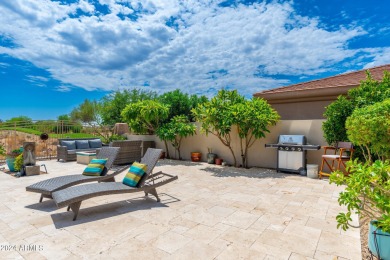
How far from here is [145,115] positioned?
10883mm

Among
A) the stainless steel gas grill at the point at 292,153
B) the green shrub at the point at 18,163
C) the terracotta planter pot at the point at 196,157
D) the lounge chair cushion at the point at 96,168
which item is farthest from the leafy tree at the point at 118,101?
the lounge chair cushion at the point at 96,168

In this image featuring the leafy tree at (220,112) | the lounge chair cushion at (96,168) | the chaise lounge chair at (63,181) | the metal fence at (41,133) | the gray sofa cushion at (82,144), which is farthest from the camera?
the gray sofa cushion at (82,144)

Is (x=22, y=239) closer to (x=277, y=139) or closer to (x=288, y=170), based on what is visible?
(x=288, y=170)

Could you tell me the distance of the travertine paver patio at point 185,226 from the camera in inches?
115

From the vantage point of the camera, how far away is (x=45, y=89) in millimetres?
27406

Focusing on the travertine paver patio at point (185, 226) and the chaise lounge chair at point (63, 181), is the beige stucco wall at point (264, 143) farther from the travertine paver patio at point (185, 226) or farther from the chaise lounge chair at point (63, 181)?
the chaise lounge chair at point (63, 181)

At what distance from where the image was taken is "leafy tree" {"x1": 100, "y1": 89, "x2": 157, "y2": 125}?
24969mm

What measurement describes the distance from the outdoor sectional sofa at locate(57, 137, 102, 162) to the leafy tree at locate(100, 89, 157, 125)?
1262 centimetres

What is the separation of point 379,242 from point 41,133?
1448 centimetres

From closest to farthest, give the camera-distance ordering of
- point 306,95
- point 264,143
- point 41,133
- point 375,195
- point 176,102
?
1. point 375,195
2. point 264,143
3. point 306,95
4. point 41,133
5. point 176,102

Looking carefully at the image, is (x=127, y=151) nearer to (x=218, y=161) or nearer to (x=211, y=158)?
Result: (x=211, y=158)

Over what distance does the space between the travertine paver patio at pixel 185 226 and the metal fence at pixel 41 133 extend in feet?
21.3

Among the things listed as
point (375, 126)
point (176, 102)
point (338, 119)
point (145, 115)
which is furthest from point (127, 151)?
point (375, 126)

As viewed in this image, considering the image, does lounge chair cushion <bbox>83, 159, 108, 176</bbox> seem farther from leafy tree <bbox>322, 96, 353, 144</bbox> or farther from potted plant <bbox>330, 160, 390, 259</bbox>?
leafy tree <bbox>322, 96, 353, 144</bbox>
